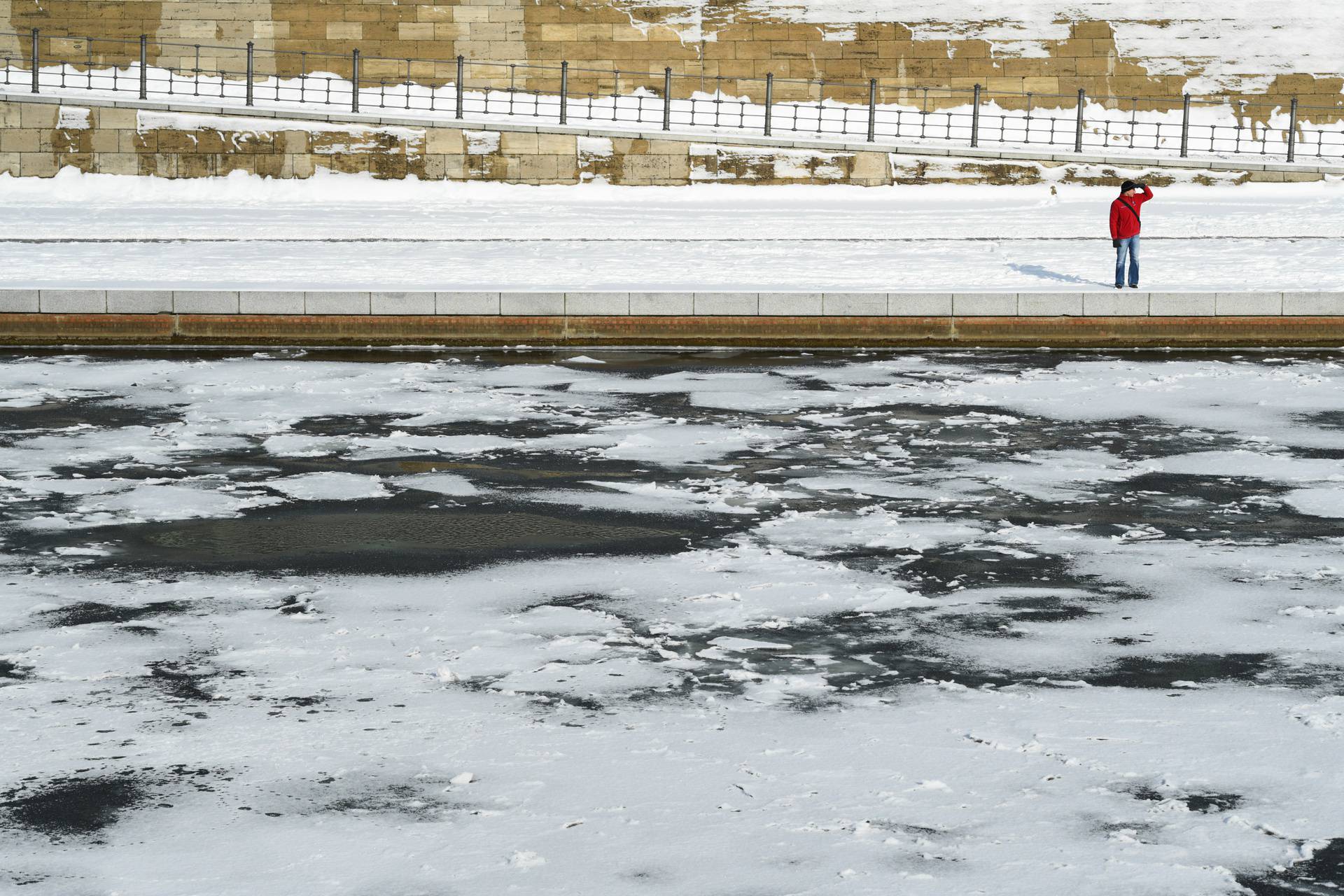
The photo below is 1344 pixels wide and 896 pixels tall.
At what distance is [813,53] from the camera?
92.8ft

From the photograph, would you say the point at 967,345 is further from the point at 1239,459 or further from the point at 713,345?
the point at 1239,459

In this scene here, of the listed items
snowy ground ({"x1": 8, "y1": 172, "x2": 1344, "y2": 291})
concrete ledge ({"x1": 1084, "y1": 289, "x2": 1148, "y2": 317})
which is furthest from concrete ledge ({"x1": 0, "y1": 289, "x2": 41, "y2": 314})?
concrete ledge ({"x1": 1084, "y1": 289, "x2": 1148, "y2": 317})

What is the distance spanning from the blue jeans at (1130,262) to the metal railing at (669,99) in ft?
31.3

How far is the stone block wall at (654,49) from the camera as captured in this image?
91.4 feet

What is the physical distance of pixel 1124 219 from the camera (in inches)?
605

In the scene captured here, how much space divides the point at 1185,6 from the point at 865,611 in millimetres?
24749

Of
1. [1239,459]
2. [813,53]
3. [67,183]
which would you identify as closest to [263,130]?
[67,183]

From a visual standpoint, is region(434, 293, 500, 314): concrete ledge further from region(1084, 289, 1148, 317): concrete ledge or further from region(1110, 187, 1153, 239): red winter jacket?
region(1110, 187, 1153, 239): red winter jacket

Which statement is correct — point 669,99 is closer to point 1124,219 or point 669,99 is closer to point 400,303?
point 1124,219

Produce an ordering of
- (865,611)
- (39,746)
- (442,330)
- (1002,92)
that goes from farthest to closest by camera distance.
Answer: (1002,92)
(442,330)
(865,611)
(39,746)

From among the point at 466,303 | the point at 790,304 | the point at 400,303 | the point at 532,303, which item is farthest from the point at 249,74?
the point at 790,304

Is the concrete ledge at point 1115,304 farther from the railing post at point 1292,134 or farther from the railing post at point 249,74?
the railing post at point 249,74

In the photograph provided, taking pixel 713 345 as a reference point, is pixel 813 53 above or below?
above

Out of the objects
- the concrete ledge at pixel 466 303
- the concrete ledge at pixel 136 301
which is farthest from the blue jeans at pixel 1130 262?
the concrete ledge at pixel 136 301
